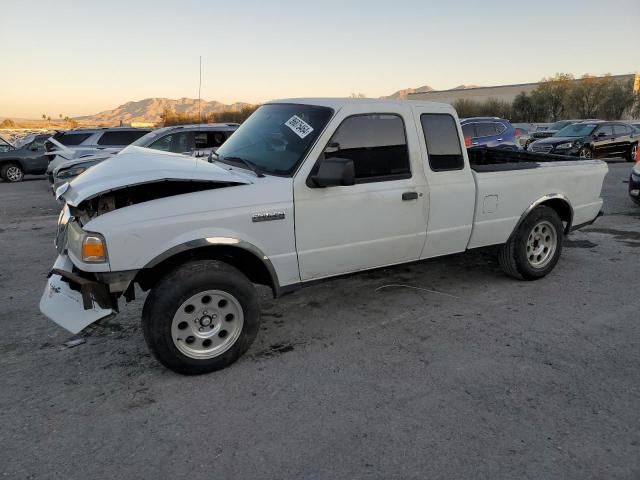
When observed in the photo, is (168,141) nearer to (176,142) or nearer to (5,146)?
(176,142)

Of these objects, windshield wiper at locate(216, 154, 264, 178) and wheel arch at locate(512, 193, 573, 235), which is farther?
wheel arch at locate(512, 193, 573, 235)

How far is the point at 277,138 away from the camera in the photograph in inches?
166

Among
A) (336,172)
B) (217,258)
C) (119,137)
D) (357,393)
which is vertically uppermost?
(119,137)

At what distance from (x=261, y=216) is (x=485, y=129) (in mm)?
13274

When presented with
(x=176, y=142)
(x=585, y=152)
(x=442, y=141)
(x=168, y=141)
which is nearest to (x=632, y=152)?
(x=585, y=152)

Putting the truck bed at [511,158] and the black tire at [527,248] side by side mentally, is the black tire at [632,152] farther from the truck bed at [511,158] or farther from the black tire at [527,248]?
the black tire at [527,248]

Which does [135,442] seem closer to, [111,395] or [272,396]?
[111,395]

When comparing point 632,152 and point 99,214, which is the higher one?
point 632,152

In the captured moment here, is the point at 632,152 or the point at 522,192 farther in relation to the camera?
the point at 632,152

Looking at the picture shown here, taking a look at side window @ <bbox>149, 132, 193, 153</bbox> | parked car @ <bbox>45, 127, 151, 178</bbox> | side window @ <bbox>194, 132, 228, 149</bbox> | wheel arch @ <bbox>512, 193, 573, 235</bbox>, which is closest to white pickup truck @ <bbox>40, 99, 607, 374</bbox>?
wheel arch @ <bbox>512, 193, 573, 235</bbox>

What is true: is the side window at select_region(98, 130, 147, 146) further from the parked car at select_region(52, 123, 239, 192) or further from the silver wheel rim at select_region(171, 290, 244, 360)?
the silver wheel rim at select_region(171, 290, 244, 360)

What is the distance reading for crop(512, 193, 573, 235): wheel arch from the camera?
5.24 metres

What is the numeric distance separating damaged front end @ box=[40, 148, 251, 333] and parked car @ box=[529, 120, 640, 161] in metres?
16.6

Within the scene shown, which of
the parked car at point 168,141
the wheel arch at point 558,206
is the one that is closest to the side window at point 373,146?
the wheel arch at point 558,206
